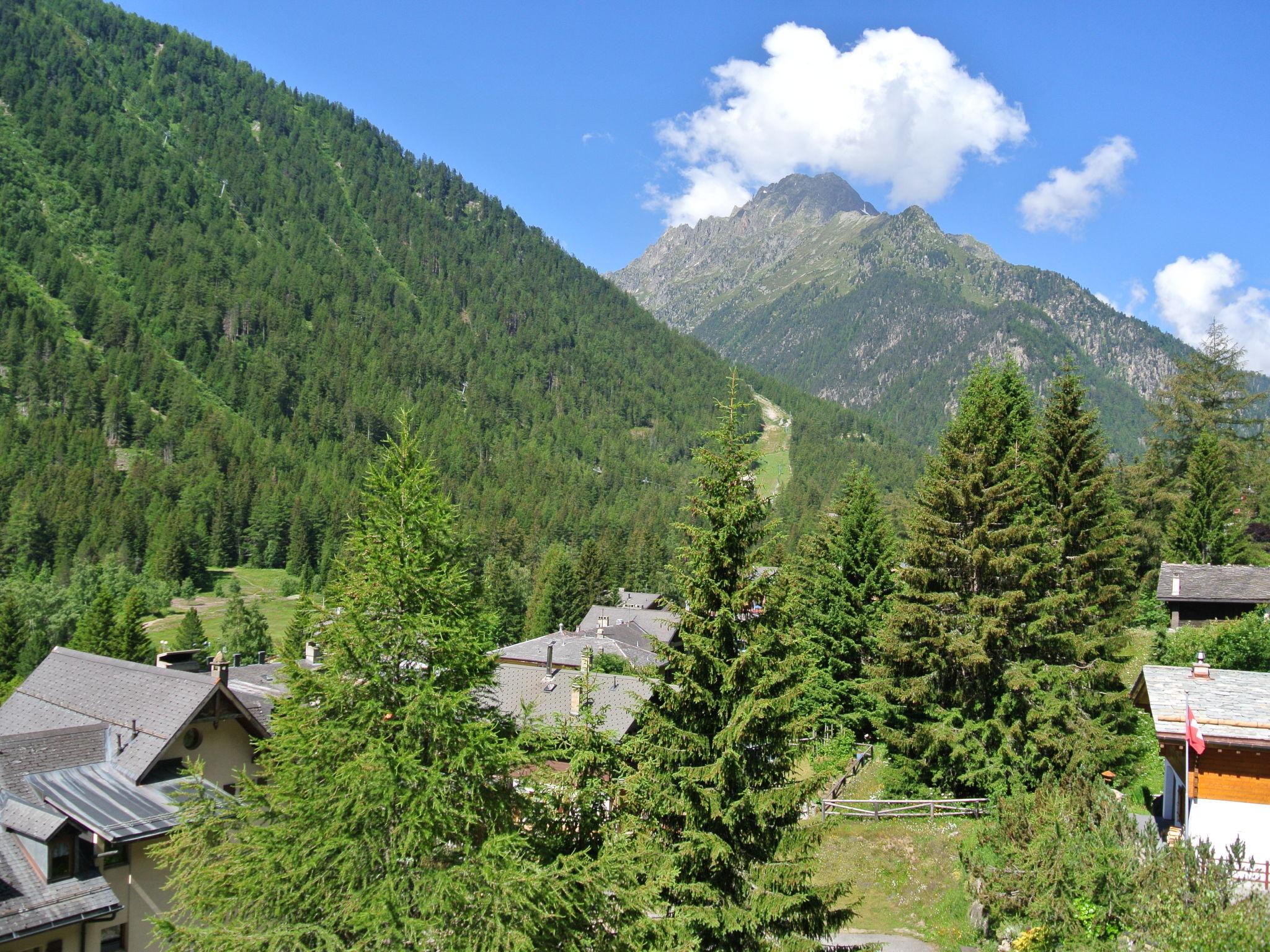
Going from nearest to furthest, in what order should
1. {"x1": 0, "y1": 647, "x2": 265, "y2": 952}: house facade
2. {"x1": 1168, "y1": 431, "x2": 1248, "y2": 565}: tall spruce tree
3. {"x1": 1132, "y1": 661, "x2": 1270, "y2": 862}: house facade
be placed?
1. {"x1": 1132, "y1": 661, "x2": 1270, "y2": 862}: house facade
2. {"x1": 0, "y1": 647, "x2": 265, "y2": 952}: house facade
3. {"x1": 1168, "y1": 431, "x2": 1248, "y2": 565}: tall spruce tree

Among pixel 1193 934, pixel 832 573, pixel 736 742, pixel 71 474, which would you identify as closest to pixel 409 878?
pixel 736 742

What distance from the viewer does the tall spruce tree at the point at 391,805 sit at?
8.94m

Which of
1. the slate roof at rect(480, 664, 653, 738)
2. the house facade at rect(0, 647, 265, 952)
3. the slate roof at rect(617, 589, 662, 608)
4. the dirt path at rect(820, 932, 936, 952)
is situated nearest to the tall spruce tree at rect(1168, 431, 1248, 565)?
the slate roof at rect(480, 664, 653, 738)

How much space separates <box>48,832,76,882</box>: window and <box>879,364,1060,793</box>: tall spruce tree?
69.2ft

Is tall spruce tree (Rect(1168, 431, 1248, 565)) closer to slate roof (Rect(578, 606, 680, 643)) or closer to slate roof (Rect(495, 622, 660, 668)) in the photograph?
slate roof (Rect(495, 622, 660, 668))

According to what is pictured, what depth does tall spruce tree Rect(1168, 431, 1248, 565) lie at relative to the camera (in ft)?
134

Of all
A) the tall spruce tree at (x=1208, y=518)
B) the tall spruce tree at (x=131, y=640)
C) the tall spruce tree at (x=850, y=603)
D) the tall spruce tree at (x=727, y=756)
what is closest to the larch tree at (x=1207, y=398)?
the tall spruce tree at (x=1208, y=518)

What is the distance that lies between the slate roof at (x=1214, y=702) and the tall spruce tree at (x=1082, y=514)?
19.9 feet

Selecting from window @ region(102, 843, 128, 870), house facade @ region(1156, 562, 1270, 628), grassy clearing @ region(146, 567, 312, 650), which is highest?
house facade @ region(1156, 562, 1270, 628)

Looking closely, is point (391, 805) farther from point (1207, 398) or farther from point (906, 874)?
point (1207, 398)

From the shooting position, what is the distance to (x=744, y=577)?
1432cm

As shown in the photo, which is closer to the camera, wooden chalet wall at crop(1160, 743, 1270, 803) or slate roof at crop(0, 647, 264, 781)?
wooden chalet wall at crop(1160, 743, 1270, 803)

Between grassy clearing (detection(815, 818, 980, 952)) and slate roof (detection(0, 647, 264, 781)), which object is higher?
slate roof (detection(0, 647, 264, 781))

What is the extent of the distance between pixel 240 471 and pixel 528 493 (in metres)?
54.0
